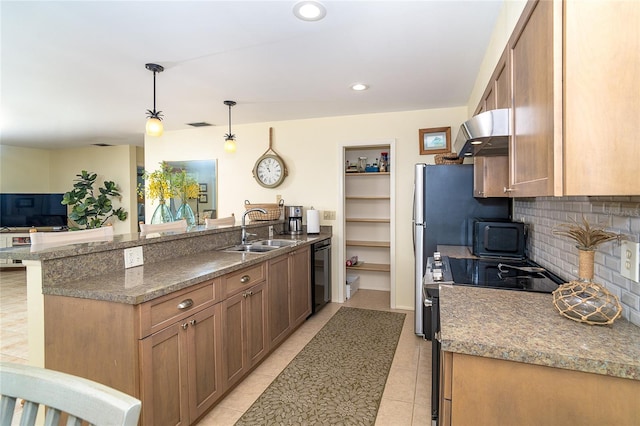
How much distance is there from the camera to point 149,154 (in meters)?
5.27

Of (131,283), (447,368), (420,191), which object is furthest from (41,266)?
(420,191)

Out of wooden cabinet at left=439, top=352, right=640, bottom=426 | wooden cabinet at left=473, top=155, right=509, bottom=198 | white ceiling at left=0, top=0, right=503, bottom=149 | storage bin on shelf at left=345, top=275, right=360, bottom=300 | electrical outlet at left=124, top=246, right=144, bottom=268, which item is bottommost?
storage bin on shelf at left=345, top=275, right=360, bottom=300

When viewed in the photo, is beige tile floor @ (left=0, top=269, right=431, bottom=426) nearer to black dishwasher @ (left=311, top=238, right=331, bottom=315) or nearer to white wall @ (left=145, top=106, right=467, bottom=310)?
black dishwasher @ (left=311, top=238, right=331, bottom=315)

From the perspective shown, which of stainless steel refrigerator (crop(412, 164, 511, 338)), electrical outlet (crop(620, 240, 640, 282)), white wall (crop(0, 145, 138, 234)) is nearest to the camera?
electrical outlet (crop(620, 240, 640, 282))

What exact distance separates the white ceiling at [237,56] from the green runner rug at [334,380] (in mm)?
2405

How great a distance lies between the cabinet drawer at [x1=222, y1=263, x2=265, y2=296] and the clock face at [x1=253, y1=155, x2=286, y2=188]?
6.85 ft

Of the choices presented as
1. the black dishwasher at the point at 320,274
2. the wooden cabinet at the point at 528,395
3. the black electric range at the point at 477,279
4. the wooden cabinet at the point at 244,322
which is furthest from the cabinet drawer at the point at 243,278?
the wooden cabinet at the point at 528,395

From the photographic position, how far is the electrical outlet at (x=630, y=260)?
1055 mm

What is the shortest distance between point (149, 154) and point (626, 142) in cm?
567

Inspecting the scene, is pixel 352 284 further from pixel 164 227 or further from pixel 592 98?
pixel 592 98

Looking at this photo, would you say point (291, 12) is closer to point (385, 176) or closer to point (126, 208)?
point (385, 176)

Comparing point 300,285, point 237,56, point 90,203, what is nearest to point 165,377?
point 300,285

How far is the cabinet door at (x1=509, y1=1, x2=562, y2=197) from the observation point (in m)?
0.96

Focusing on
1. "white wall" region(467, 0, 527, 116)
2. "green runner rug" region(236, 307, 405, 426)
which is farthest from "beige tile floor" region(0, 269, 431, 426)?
"white wall" region(467, 0, 527, 116)
